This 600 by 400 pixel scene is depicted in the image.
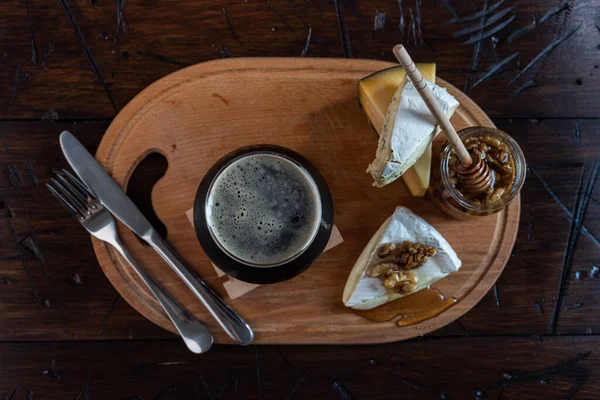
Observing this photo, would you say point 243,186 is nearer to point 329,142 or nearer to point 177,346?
point 329,142

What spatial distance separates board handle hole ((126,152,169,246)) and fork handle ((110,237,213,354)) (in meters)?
0.10

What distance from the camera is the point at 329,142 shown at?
3.66 feet

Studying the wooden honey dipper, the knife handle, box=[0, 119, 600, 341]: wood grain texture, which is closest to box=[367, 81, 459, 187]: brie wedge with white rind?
the wooden honey dipper

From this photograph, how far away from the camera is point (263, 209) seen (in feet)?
3.27

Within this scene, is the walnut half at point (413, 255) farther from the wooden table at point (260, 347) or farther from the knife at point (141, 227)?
the knife at point (141, 227)

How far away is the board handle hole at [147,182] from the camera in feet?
3.75

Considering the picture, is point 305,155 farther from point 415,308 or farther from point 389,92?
point 415,308

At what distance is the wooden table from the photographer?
1161 millimetres

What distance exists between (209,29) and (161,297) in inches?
25.3

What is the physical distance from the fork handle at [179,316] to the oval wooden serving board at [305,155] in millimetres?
20

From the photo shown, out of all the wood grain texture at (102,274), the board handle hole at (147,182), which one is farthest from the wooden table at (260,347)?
the board handle hole at (147,182)

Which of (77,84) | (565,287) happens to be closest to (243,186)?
(77,84)

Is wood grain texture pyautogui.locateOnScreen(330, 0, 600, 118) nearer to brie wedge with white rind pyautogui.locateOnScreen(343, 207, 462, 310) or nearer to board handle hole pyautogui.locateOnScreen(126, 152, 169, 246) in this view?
brie wedge with white rind pyautogui.locateOnScreen(343, 207, 462, 310)

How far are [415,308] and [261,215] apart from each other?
16.7 inches
